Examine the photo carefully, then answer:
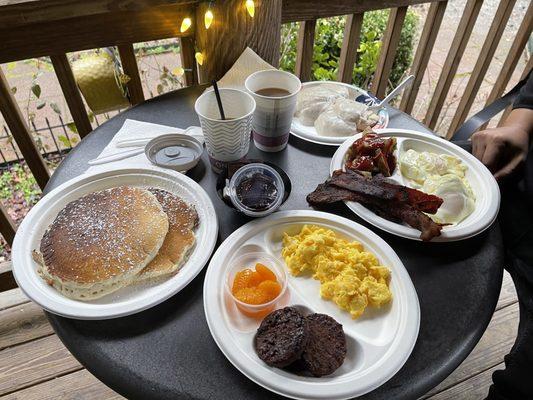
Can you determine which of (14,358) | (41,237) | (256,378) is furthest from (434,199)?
(14,358)

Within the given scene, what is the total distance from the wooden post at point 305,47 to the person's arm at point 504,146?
38.4 inches

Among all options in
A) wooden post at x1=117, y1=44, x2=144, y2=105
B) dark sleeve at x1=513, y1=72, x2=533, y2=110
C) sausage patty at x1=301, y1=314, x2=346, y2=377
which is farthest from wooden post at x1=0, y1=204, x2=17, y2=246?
dark sleeve at x1=513, y1=72, x2=533, y2=110

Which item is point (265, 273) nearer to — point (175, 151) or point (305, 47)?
point (175, 151)

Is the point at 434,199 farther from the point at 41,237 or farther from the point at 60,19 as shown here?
the point at 60,19

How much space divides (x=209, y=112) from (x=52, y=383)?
1548mm

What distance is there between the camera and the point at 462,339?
0.96 meters

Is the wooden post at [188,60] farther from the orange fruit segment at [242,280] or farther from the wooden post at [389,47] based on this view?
the orange fruit segment at [242,280]

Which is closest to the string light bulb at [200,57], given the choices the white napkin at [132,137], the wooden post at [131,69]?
the wooden post at [131,69]

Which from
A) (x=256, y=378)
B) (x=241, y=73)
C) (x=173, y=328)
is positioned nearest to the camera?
(x=256, y=378)

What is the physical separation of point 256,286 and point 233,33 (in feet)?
3.78

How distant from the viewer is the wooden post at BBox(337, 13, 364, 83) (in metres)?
2.07

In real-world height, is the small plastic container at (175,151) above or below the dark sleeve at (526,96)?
below

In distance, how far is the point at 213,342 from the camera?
36.6 inches

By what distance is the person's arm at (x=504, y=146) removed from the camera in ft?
4.97
